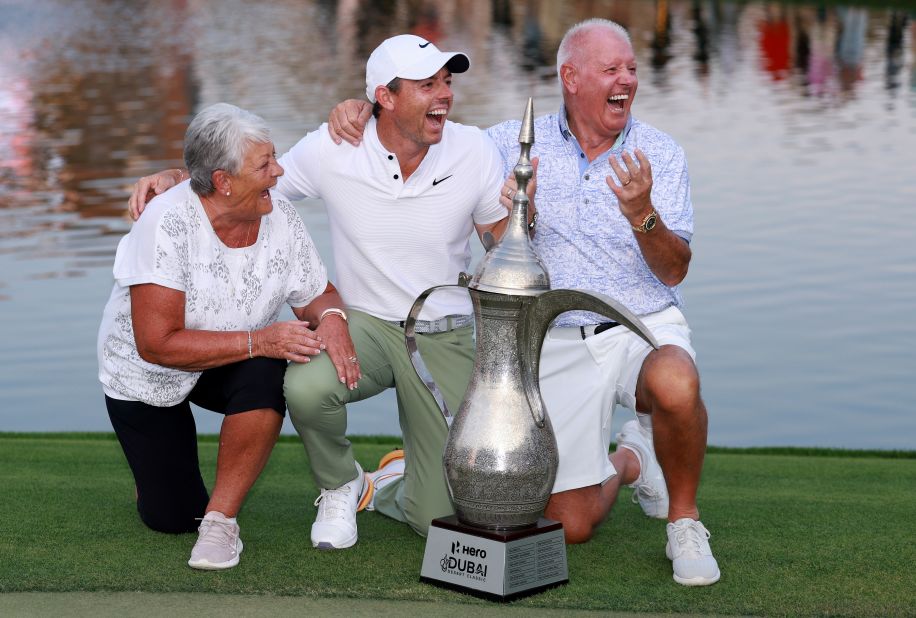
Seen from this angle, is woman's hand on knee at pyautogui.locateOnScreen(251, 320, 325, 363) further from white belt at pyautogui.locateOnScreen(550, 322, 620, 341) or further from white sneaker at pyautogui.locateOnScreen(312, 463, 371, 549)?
white belt at pyautogui.locateOnScreen(550, 322, 620, 341)

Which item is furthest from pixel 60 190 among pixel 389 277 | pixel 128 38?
pixel 128 38

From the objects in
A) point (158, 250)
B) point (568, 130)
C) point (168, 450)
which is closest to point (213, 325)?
point (158, 250)

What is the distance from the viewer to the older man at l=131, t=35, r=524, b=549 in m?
4.38

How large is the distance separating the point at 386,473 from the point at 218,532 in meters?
0.95

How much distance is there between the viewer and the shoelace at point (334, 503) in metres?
4.26

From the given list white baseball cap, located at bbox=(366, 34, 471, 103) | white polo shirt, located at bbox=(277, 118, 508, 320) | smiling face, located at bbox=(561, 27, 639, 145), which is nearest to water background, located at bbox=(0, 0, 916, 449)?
white polo shirt, located at bbox=(277, 118, 508, 320)

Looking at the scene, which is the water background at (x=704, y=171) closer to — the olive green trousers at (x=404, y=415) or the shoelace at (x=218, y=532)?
the olive green trousers at (x=404, y=415)

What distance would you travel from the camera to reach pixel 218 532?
13.1ft

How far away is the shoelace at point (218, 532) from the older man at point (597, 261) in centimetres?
99

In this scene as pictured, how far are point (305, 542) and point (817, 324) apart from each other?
5542mm

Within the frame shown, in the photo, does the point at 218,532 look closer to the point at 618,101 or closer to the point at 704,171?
the point at 618,101

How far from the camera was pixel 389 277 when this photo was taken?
4.52 m

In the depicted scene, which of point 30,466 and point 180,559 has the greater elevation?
point 180,559

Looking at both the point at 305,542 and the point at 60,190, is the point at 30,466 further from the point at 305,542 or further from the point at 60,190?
the point at 60,190
